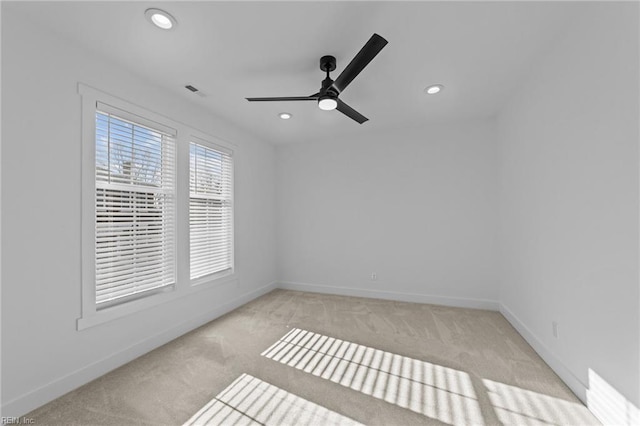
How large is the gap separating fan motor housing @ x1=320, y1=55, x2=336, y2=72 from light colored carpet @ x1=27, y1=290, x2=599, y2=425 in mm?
2595

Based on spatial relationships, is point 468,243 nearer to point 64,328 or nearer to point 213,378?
point 213,378

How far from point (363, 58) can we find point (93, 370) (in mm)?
3177

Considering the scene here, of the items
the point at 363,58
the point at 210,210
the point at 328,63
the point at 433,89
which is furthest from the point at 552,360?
the point at 210,210

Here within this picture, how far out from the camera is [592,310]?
5.56ft

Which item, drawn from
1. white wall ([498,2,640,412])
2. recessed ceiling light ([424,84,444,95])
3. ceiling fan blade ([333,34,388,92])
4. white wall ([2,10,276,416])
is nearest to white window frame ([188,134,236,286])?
white wall ([2,10,276,416])

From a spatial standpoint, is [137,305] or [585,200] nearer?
[585,200]

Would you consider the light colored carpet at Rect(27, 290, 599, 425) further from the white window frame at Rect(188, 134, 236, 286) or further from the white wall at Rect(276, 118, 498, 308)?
the white wall at Rect(276, 118, 498, 308)

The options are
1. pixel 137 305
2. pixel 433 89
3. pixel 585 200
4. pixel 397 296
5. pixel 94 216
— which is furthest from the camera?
pixel 397 296

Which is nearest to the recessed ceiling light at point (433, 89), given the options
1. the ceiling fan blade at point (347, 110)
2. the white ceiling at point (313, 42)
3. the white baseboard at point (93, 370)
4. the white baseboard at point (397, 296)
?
the white ceiling at point (313, 42)

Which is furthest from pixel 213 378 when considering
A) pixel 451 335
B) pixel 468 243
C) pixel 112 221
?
pixel 468 243

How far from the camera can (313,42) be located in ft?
6.56

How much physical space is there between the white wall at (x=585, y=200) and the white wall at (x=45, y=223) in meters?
3.58

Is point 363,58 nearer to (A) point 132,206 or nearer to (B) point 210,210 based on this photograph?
(A) point 132,206

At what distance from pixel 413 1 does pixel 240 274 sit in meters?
3.64
